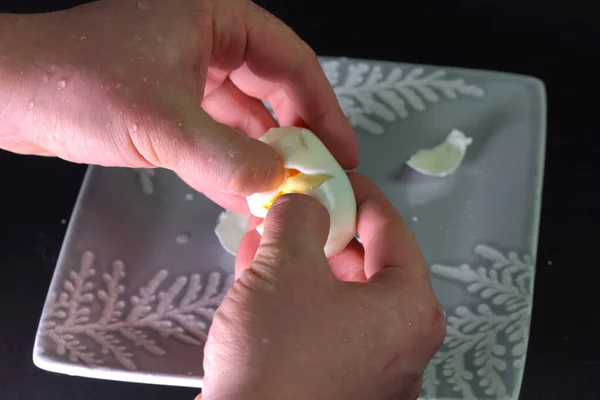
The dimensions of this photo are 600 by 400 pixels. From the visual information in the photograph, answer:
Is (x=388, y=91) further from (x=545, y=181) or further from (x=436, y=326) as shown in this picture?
(x=436, y=326)

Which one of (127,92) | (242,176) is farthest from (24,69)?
(242,176)

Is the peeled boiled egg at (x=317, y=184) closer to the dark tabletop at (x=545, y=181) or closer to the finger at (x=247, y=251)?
the finger at (x=247, y=251)

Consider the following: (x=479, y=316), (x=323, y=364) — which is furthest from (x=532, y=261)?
(x=323, y=364)

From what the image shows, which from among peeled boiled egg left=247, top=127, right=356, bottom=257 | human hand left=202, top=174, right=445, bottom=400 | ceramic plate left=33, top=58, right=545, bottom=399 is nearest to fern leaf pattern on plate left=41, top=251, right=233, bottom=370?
ceramic plate left=33, top=58, right=545, bottom=399

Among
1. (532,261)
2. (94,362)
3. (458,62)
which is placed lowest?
(94,362)

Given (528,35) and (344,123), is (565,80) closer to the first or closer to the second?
(528,35)

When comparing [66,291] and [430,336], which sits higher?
[430,336]
